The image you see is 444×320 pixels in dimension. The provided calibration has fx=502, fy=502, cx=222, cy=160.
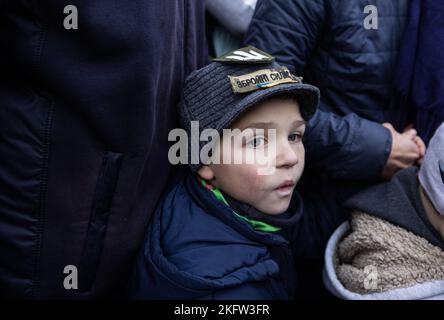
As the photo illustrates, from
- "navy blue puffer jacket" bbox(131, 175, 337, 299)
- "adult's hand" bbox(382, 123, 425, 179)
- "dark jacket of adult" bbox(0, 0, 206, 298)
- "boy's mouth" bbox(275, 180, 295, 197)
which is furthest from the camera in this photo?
"adult's hand" bbox(382, 123, 425, 179)

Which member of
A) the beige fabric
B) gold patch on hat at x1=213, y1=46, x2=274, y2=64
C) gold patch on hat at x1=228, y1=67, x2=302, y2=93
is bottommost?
the beige fabric

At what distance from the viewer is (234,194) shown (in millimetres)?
1363

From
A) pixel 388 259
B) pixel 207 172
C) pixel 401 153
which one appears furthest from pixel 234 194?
pixel 401 153

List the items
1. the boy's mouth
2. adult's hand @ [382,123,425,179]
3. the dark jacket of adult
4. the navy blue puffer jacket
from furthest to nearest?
adult's hand @ [382,123,425,179] < the boy's mouth < the navy blue puffer jacket < the dark jacket of adult

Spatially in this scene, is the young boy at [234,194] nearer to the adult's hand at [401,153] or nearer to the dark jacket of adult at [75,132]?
the dark jacket of adult at [75,132]

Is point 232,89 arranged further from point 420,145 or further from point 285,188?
point 420,145

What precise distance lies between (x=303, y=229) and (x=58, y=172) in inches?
33.4

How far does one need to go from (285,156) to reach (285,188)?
98mm

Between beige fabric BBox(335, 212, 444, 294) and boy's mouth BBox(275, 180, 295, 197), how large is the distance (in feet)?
0.92

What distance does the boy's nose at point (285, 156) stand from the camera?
4.30ft

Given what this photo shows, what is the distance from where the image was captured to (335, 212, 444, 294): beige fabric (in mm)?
1381

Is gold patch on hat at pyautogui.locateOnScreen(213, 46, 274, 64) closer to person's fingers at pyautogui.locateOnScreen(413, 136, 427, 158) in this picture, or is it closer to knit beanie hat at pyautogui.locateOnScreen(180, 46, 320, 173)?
knit beanie hat at pyautogui.locateOnScreen(180, 46, 320, 173)

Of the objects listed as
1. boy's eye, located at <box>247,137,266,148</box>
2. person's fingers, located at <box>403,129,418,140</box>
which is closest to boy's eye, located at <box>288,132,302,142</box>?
boy's eye, located at <box>247,137,266,148</box>

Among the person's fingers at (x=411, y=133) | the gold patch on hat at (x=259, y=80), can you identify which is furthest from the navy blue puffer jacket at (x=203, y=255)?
the person's fingers at (x=411, y=133)
